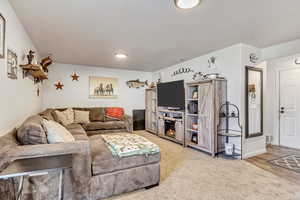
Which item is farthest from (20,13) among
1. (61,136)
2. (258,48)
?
(258,48)

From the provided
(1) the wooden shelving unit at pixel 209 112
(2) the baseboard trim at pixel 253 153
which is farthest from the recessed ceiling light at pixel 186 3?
(2) the baseboard trim at pixel 253 153

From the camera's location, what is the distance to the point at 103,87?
5.30 metres

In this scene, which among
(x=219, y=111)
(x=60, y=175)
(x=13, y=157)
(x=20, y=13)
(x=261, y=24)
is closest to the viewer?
(x=13, y=157)

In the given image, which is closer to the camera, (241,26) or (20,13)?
(20,13)

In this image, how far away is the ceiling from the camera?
6.00ft

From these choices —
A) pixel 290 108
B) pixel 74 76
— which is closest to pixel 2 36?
pixel 74 76

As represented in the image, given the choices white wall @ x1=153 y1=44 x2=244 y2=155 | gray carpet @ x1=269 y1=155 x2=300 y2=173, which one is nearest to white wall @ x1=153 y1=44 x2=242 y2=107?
white wall @ x1=153 y1=44 x2=244 y2=155

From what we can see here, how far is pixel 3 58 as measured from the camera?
5.43ft

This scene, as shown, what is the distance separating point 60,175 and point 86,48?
2660 millimetres

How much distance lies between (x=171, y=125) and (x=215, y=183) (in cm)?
239

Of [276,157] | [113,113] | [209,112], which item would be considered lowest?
[276,157]

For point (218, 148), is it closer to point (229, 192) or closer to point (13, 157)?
point (229, 192)

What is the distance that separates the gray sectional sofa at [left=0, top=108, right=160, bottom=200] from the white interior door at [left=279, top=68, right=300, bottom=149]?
11.9 ft

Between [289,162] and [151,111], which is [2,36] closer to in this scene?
[151,111]
